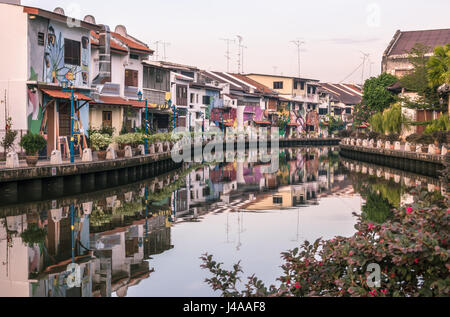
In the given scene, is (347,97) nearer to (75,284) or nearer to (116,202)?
(116,202)

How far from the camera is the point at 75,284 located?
10430mm

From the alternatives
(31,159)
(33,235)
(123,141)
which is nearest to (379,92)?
(123,141)

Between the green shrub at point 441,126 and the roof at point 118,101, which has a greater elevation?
the roof at point 118,101

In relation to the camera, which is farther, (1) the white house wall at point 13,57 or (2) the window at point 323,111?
(2) the window at point 323,111

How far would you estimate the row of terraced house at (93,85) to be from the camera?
27281 mm

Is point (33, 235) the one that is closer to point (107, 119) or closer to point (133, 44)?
point (107, 119)

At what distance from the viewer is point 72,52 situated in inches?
1222

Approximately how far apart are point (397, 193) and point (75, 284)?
59.5ft

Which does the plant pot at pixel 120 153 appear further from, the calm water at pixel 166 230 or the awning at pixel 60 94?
the awning at pixel 60 94

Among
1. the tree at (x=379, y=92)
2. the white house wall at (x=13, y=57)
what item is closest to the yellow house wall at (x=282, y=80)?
the tree at (x=379, y=92)

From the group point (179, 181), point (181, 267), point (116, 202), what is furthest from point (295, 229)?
point (179, 181)

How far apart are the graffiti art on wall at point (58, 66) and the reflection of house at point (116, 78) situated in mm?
4272

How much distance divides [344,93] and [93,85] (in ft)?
301

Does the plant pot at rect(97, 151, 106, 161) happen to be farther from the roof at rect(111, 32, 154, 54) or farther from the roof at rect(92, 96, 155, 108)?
the roof at rect(111, 32, 154, 54)
